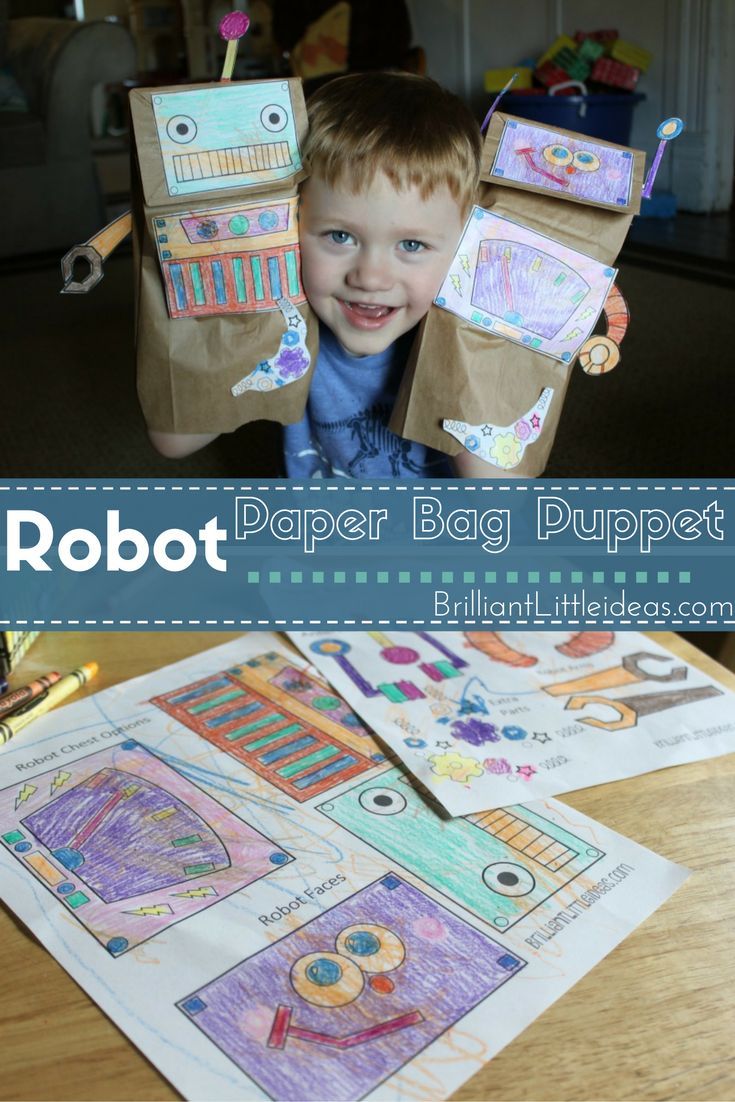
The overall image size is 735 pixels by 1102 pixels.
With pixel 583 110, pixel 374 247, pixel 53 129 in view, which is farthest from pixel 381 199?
pixel 583 110

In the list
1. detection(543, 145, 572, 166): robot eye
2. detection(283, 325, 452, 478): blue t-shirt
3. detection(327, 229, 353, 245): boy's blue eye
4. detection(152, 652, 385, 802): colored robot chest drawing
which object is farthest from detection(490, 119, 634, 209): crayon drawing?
detection(152, 652, 385, 802): colored robot chest drawing

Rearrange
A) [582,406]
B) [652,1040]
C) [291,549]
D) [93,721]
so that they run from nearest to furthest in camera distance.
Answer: [652,1040] → [93,721] → [291,549] → [582,406]

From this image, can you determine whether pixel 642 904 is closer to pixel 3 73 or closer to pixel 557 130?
pixel 557 130

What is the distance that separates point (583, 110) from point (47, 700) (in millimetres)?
3271

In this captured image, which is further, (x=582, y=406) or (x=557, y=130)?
(x=582, y=406)

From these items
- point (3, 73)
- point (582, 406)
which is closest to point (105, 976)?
point (582, 406)

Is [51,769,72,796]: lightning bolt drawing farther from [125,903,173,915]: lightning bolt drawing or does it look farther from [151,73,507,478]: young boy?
[151,73,507,478]: young boy

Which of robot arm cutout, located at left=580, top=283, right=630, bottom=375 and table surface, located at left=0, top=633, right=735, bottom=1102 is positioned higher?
robot arm cutout, located at left=580, top=283, right=630, bottom=375

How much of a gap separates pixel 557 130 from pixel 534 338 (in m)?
0.14

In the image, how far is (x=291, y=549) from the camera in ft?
3.01

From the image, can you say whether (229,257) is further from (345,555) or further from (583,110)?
(583,110)

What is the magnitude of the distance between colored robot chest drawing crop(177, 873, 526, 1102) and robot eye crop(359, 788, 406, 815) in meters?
0.07

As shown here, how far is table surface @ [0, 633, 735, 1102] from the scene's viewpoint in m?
0.43

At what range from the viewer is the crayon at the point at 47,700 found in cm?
65
